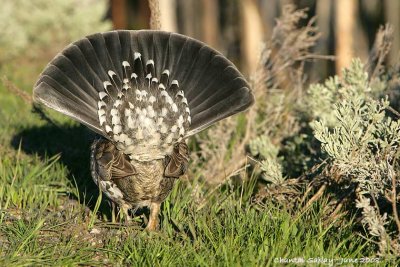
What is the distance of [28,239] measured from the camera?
16.5 feet

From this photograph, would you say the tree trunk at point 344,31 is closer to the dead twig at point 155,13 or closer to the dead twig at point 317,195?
the dead twig at point 155,13

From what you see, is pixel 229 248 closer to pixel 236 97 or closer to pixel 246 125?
pixel 236 97

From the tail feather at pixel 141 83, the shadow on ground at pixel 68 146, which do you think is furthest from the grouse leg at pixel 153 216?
the shadow on ground at pixel 68 146

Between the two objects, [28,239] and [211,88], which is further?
[211,88]

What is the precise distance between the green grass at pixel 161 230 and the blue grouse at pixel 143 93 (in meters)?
0.38

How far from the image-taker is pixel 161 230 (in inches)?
219

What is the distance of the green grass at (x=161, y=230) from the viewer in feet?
16.0

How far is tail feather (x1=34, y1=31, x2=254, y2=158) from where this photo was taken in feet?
18.2

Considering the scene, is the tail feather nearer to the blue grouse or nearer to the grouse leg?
the blue grouse

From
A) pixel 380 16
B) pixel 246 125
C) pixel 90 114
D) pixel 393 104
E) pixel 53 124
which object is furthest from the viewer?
pixel 380 16

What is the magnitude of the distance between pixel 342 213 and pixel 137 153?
1.69m

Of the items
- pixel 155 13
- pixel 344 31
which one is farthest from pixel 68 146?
pixel 344 31

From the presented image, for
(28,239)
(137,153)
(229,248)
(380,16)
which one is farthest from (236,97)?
(380,16)

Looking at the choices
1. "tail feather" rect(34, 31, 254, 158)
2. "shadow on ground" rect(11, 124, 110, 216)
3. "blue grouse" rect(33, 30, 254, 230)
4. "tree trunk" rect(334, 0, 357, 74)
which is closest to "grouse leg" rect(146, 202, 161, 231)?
"blue grouse" rect(33, 30, 254, 230)
